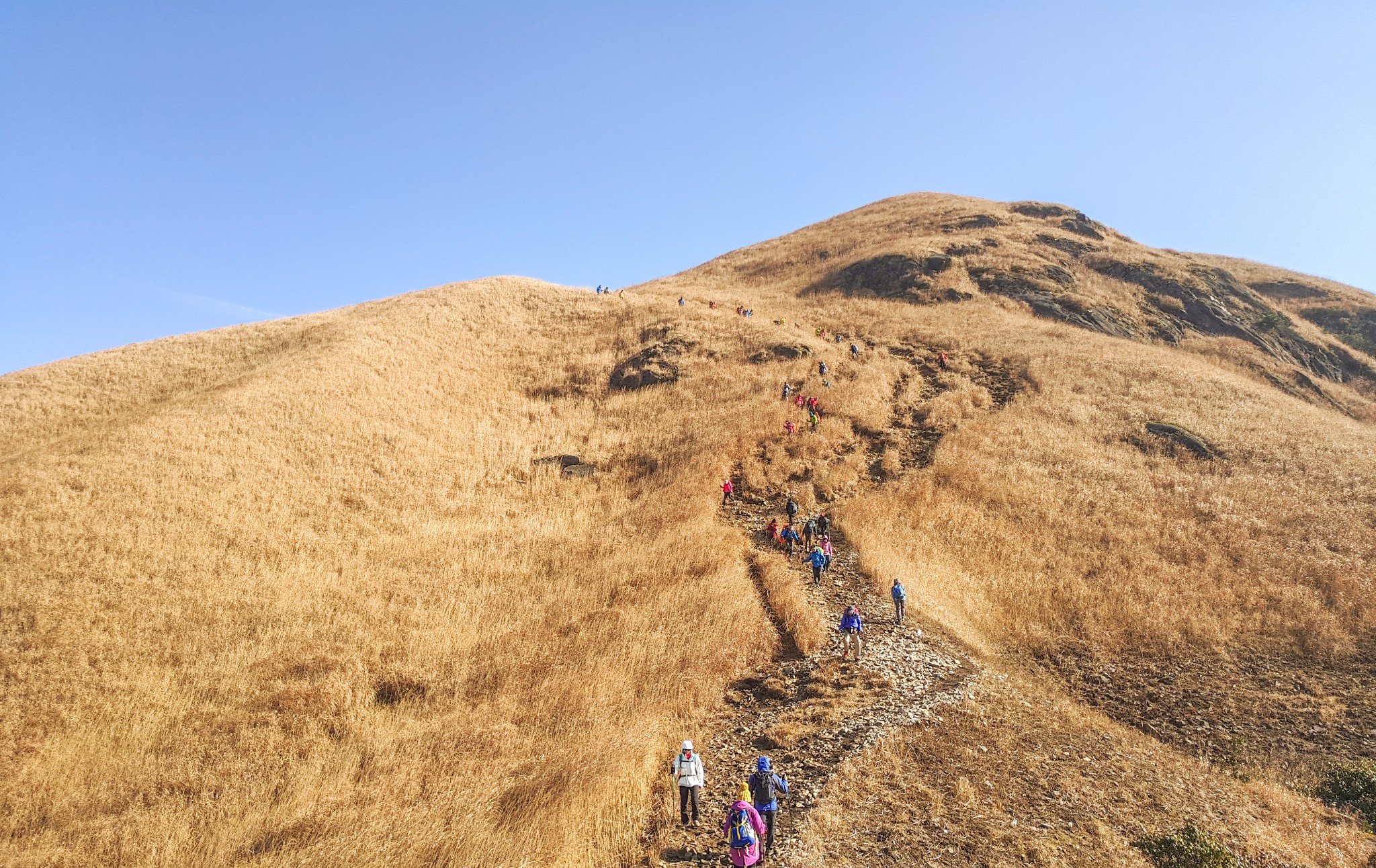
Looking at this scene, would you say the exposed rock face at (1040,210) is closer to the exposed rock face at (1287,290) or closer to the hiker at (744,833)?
the exposed rock face at (1287,290)

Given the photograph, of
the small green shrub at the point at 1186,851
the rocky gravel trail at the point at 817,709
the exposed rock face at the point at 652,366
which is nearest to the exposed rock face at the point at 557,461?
the exposed rock face at the point at 652,366

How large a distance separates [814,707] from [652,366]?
31.9m

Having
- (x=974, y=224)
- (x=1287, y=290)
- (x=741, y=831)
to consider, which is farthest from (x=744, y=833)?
(x=1287, y=290)

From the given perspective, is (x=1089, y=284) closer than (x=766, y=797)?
No

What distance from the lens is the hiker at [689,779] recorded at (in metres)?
11.0

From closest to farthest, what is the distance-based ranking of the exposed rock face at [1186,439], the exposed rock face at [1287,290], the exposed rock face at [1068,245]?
the exposed rock face at [1186,439]
the exposed rock face at [1287,290]
the exposed rock face at [1068,245]

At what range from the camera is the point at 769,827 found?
1044 cm

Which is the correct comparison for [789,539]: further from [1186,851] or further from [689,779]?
[1186,851]

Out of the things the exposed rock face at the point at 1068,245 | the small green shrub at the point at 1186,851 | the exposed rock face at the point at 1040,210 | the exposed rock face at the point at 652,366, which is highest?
the exposed rock face at the point at 1040,210

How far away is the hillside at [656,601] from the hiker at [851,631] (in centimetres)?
84

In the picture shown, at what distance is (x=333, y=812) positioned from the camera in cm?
1199

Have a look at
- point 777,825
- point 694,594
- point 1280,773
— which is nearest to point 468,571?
point 694,594

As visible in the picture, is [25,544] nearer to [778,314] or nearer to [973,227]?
[778,314]

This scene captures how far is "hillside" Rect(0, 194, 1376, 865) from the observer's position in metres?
12.0
